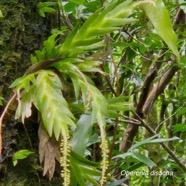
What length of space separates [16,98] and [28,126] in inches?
3.5

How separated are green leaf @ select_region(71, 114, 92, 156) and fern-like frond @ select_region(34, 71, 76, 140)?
92mm

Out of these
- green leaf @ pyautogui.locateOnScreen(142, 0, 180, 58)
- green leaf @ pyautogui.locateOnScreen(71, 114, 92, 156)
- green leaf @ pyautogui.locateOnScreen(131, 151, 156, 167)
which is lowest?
green leaf @ pyautogui.locateOnScreen(131, 151, 156, 167)

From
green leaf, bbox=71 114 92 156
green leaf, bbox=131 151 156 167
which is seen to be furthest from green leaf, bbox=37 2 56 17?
green leaf, bbox=131 151 156 167

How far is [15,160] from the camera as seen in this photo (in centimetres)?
83

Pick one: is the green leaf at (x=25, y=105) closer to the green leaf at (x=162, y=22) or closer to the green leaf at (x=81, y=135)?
the green leaf at (x=81, y=135)

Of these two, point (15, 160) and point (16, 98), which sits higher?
point (16, 98)

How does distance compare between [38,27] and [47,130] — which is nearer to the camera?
[47,130]

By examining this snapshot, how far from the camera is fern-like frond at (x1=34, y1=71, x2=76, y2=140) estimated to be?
76 centimetres

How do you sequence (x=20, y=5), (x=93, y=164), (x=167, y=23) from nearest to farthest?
1. (x=167, y=23)
2. (x=93, y=164)
3. (x=20, y=5)

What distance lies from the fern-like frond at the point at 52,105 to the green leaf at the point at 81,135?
0.09 m

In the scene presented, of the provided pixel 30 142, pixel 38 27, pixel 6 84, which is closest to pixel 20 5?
pixel 38 27

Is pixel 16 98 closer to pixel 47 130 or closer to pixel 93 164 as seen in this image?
pixel 47 130

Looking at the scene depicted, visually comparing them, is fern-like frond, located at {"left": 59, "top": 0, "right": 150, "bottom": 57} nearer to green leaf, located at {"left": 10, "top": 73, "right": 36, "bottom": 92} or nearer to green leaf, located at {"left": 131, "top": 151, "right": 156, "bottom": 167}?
green leaf, located at {"left": 10, "top": 73, "right": 36, "bottom": 92}

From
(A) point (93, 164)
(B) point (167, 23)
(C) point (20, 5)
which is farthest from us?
(C) point (20, 5)
